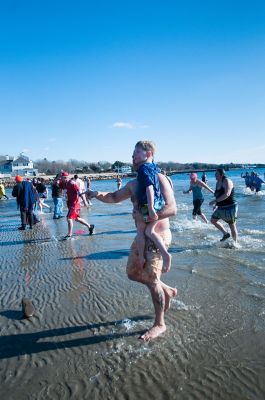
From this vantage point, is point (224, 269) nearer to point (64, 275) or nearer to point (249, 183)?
point (64, 275)

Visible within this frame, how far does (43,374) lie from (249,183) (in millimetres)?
27225

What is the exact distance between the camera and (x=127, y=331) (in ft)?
13.6

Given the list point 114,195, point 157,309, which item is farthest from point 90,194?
point 157,309

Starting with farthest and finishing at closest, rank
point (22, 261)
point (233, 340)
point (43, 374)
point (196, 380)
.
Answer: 1. point (22, 261)
2. point (233, 340)
3. point (43, 374)
4. point (196, 380)

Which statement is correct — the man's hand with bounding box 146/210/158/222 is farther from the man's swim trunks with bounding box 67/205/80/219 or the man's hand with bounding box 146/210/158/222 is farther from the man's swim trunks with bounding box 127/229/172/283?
the man's swim trunks with bounding box 67/205/80/219

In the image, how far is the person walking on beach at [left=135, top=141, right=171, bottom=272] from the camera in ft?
12.0

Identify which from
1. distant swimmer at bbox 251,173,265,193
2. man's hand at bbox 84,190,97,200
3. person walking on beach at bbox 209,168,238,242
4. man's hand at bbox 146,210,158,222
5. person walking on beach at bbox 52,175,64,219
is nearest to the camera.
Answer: man's hand at bbox 146,210,158,222

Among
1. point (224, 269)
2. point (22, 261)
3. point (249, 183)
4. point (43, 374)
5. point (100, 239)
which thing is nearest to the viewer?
point (43, 374)

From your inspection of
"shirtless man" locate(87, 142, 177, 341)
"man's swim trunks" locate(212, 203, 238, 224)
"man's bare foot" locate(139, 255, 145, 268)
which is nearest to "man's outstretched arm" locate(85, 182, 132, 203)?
"shirtless man" locate(87, 142, 177, 341)

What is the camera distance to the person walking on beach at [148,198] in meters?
3.65

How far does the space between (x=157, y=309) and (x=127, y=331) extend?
0.50m

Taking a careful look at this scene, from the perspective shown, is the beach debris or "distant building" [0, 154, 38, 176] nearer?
the beach debris

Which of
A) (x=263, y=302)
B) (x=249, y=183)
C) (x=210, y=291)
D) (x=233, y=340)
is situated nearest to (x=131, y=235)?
(x=210, y=291)

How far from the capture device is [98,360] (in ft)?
11.7
